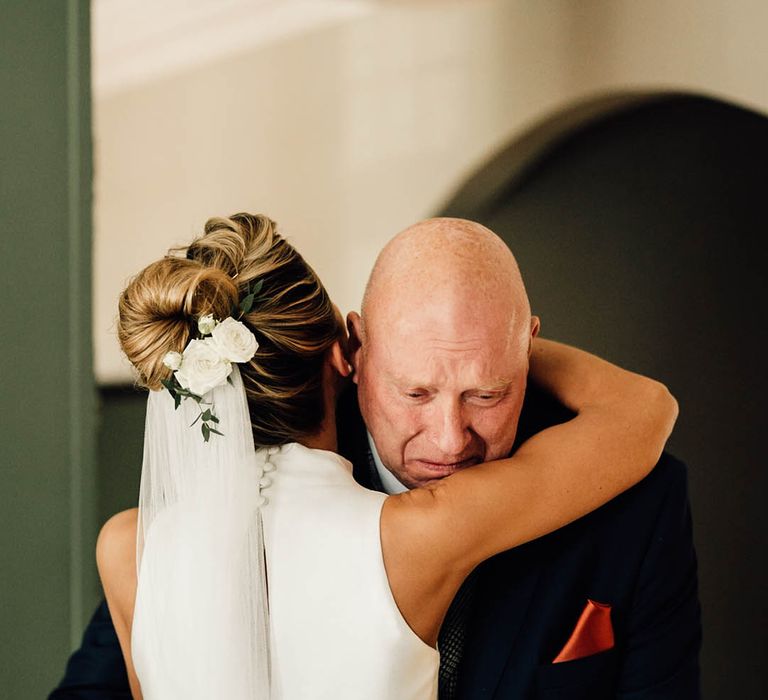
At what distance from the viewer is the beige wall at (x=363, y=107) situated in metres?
2.63

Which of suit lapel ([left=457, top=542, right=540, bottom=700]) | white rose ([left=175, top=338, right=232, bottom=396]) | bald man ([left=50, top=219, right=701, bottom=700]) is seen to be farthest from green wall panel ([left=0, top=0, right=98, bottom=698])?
suit lapel ([left=457, top=542, right=540, bottom=700])

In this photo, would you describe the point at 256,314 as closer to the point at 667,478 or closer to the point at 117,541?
the point at 117,541

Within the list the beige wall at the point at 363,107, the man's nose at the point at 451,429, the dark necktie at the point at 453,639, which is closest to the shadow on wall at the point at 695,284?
the beige wall at the point at 363,107

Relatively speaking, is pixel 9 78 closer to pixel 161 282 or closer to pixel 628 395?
pixel 161 282

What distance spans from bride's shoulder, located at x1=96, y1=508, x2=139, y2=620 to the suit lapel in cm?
54

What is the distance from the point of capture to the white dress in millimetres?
1316

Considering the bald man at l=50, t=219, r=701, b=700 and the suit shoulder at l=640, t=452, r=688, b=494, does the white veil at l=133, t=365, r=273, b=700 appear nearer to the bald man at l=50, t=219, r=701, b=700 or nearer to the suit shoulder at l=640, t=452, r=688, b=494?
the bald man at l=50, t=219, r=701, b=700

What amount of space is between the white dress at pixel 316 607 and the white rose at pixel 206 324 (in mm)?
226

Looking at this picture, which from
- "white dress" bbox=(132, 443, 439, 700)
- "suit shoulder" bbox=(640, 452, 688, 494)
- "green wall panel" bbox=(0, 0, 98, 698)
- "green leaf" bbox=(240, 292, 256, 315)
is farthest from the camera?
"green wall panel" bbox=(0, 0, 98, 698)

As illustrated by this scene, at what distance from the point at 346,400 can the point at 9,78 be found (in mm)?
1294

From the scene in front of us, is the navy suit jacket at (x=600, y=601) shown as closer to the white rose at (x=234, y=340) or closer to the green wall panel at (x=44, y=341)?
the white rose at (x=234, y=340)

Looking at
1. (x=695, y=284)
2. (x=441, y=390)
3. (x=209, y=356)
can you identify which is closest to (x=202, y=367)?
(x=209, y=356)

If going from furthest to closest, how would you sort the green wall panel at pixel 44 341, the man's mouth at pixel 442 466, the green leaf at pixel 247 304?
the green wall panel at pixel 44 341, the man's mouth at pixel 442 466, the green leaf at pixel 247 304

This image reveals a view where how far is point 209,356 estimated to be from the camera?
4.56ft
